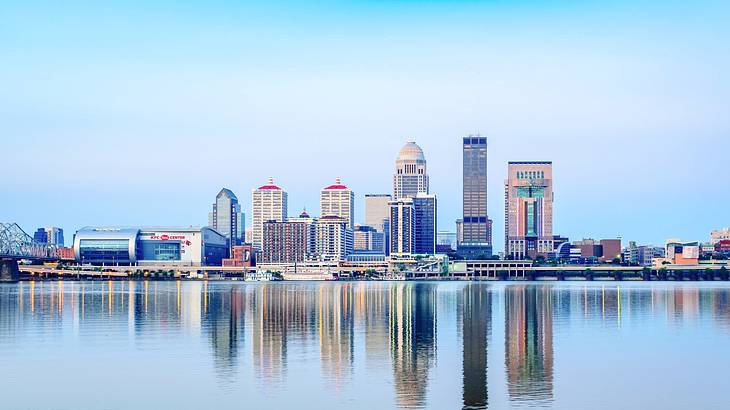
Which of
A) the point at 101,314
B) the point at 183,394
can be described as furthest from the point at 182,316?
the point at 183,394

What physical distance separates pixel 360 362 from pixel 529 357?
856cm

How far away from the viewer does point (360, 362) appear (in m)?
48.5

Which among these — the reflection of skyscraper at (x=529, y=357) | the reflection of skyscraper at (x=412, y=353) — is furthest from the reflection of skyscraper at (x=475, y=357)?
the reflection of skyscraper at (x=412, y=353)

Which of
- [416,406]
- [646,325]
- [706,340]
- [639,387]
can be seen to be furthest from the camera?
[646,325]

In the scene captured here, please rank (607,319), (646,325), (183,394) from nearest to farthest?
1. (183,394)
2. (646,325)
3. (607,319)

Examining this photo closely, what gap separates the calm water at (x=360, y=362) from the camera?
3809 cm

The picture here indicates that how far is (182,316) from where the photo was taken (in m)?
82.1

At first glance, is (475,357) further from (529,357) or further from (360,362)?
(360,362)

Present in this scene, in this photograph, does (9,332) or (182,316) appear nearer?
(9,332)

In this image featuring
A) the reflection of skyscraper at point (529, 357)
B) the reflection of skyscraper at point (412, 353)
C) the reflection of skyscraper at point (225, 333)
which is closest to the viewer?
the reflection of skyscraper at point (412, 353)

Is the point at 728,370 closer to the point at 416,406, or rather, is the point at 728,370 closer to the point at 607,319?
the point at 416,406

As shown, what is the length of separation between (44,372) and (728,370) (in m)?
29.8

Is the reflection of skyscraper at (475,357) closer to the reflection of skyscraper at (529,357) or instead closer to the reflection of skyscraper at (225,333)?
the reflection of skyscraper at (529,357)

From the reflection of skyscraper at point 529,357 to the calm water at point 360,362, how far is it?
7 cm
